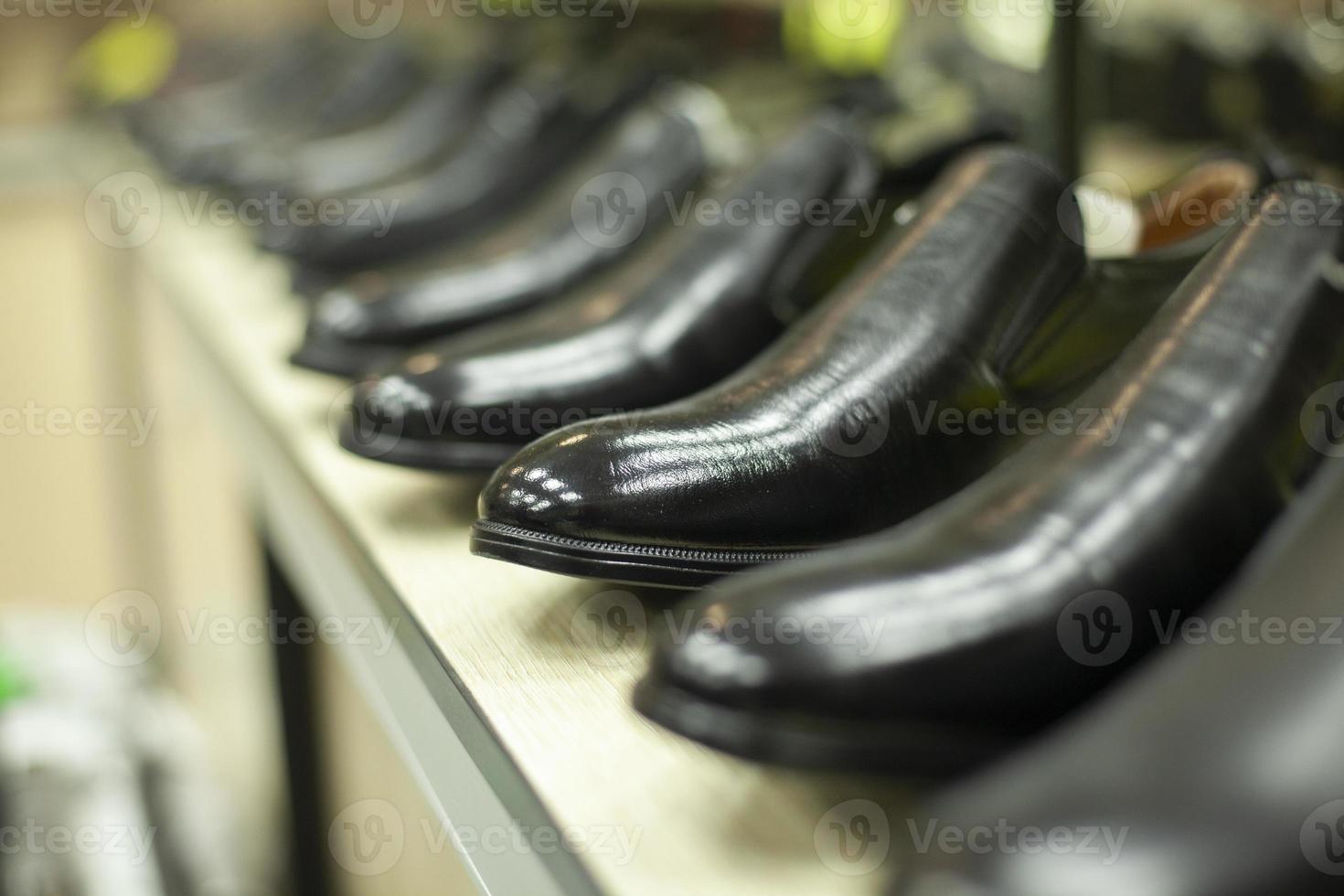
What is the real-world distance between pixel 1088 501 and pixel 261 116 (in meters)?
1.46

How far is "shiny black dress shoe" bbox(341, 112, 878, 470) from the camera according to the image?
488 millimetres

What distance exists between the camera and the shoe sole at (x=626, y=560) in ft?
1.20

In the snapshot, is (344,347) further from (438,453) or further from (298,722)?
(298,722)

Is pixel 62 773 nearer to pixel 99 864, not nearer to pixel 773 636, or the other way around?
pixel 99 864

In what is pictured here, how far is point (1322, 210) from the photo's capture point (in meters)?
0.35

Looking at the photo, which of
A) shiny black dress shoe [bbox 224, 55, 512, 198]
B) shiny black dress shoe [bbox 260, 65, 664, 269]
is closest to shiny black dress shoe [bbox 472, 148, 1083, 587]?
shiny black dress shoe [bbox 260, 65, 664, 269]

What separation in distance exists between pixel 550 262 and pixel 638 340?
8.3 inches

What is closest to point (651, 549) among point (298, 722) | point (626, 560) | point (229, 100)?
point (626, 560)

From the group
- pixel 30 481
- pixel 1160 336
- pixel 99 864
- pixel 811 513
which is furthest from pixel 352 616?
pixel 30 481

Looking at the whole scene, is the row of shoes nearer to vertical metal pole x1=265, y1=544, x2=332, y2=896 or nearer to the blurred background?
the blurred background

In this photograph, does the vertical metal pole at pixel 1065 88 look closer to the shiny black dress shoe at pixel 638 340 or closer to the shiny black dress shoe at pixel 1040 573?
the shiny black dress shoe at pixel 638 340

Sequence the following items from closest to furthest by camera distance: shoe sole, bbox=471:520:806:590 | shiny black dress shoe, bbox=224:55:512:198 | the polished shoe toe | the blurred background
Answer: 1. shoe sole, bbox=471:520:806:590
2. the polished shoe toe
3. the blurred background
4. shiny black dress shoe, bbox=224:55:512:198

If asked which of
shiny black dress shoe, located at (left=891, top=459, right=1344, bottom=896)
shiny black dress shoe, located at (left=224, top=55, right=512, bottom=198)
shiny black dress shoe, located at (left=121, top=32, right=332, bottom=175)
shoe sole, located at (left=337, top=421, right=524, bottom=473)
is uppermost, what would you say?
shiny black dress shoe, located at (left=891, top=459, right=1344, bottom=896)

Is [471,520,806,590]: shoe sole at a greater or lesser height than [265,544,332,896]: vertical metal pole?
greater
